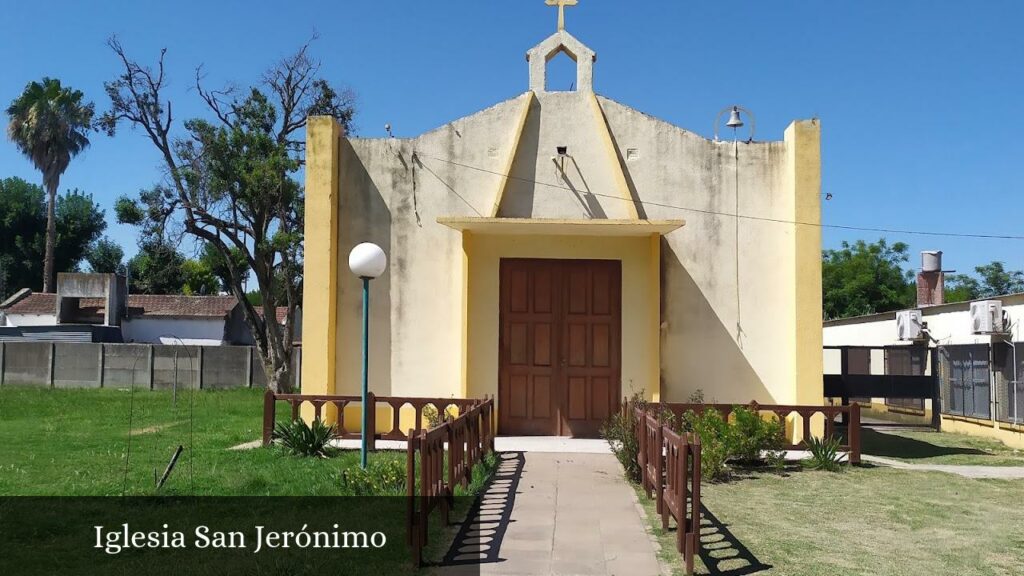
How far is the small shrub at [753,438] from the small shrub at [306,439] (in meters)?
5.13

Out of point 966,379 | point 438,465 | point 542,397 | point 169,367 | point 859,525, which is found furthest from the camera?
point 169,367

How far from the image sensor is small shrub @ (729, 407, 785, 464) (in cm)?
1070

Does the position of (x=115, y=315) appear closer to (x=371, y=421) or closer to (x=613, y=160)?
(x=371, y=421)

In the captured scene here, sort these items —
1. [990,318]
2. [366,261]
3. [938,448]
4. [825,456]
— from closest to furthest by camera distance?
Answer: [366,261], [825,456], [938,448], [990,318]

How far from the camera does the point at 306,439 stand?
10930mm

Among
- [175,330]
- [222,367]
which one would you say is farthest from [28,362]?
[175,330]

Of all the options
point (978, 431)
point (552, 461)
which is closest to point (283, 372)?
point (552, 461)

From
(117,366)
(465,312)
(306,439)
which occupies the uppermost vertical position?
(465,312)

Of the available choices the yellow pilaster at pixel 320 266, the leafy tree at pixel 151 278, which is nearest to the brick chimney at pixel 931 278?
the yellow pilaster at pixel 320 266

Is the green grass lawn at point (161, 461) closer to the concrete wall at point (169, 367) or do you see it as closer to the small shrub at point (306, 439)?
the small shrub at point (306, 439)

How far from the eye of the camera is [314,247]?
42.8 ft

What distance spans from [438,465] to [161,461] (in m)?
5.25

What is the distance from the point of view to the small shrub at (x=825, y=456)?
1107 centimetres

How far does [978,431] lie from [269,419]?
45.4 feet
